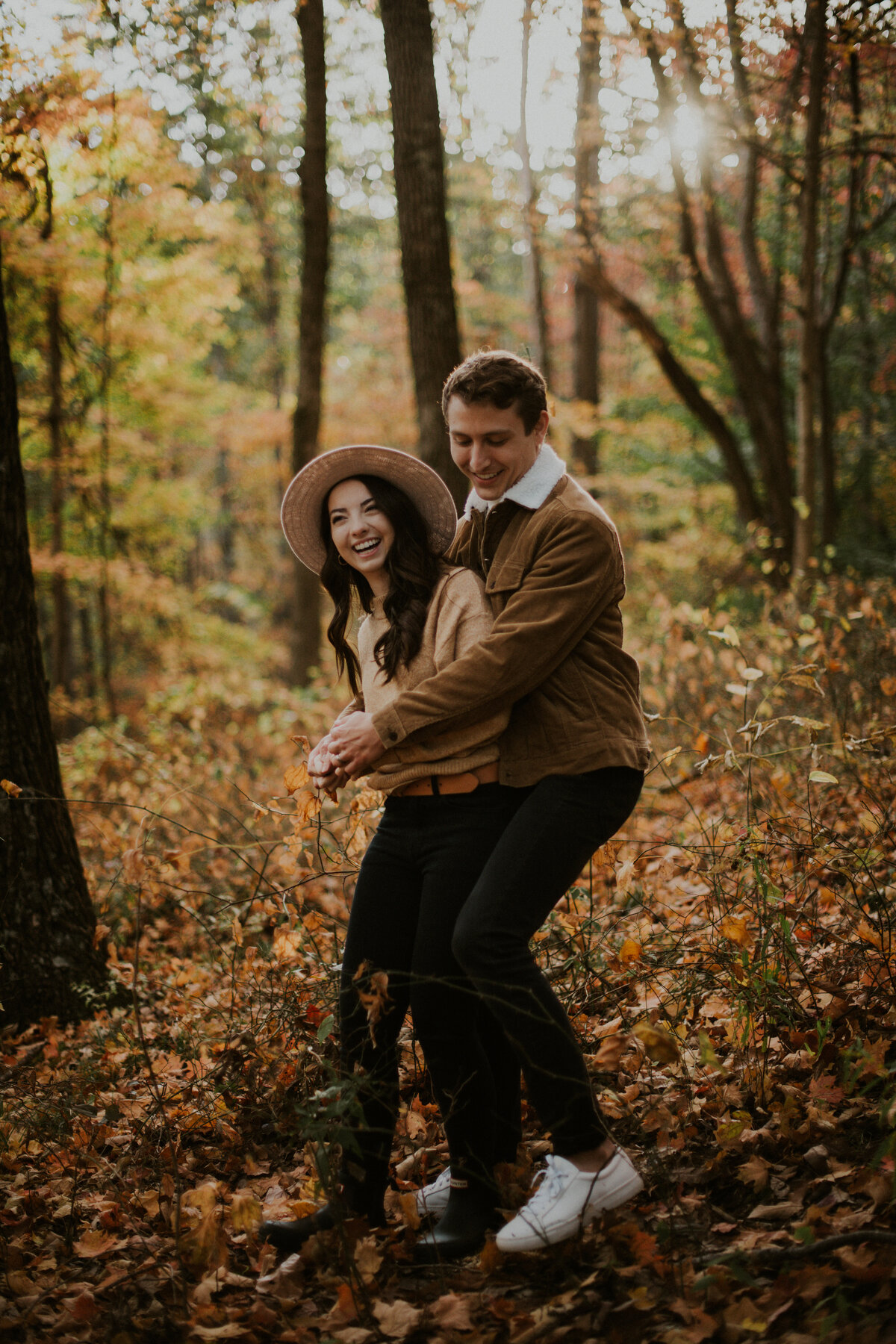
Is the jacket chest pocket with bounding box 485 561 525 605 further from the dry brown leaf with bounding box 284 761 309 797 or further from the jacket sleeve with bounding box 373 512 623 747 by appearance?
the dry brown leaf with bounding box 284 761 309 797

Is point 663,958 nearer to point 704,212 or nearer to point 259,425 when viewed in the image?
point 704,212

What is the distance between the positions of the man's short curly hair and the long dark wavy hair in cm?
40

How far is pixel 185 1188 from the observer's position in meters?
3.23

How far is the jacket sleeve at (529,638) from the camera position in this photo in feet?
8.38

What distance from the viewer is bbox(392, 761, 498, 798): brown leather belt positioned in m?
2.72

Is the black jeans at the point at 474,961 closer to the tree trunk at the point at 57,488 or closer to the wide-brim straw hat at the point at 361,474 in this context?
the wide-brim straw hat at the point at 361,474

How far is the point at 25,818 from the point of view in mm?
4523

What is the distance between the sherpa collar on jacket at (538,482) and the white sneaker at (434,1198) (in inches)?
74.9

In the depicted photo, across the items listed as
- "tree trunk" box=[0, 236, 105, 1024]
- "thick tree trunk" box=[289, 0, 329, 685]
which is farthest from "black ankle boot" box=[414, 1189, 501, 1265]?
"thick tree trunk" box=[289, 0, 329, 685]

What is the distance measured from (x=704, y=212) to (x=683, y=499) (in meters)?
6.36

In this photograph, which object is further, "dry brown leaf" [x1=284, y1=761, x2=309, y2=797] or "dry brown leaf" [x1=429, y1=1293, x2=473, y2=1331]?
"dry brown leaf" [x1=284, y1=761, x2=309, y2=797]

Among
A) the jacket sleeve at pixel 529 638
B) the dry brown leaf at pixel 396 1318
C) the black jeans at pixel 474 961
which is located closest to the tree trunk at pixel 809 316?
the jacket sleeve at pixel 529 638

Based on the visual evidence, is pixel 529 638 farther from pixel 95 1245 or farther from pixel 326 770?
pixel 95 1245

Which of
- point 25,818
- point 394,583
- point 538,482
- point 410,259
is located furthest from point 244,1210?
point 410,259
